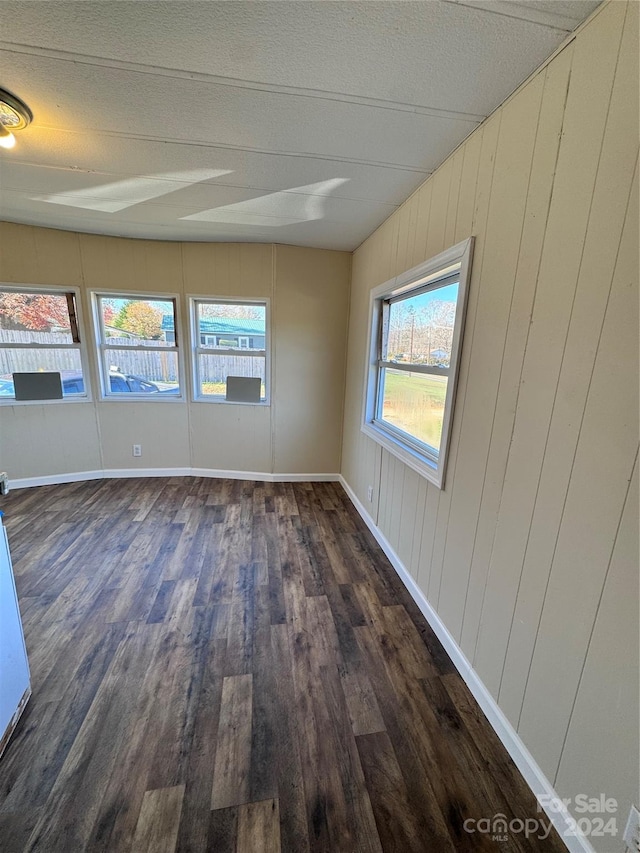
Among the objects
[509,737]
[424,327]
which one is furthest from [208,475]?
[509,737]

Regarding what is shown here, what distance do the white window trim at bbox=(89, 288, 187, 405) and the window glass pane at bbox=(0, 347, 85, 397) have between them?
0.21 m

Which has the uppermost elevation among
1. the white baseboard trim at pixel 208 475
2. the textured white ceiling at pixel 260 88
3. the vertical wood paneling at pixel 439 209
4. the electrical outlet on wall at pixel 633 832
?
the textured white ceiling at pixel 260 88

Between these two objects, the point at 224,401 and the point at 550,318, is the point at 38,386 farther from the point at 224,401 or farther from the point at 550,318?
the point at 550,318

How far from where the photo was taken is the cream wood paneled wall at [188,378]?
3223mm

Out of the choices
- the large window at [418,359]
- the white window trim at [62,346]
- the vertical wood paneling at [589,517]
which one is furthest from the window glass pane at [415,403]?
the white window trim at [62,346]

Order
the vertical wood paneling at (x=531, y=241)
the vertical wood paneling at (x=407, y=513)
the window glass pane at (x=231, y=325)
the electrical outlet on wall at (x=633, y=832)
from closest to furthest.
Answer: the electrical outlet on wall at (x=633, y=832) < the vertical wood paneling at (x=531, y=241) < the vertical wood paneling at (x=407, y=513) < the window glass pane at (x=231, y=325)

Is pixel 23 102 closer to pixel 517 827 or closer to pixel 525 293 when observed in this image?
pixel 525 293

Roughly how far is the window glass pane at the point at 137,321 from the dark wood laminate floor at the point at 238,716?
84.9 inches

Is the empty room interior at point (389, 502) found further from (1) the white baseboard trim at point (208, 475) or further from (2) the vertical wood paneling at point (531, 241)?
(1) the white baseboard trim at point (208, 475)

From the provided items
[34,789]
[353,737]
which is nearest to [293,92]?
[353,737]

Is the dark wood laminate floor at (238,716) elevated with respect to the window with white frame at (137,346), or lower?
lower

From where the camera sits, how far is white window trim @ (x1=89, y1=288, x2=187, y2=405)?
3.35 m

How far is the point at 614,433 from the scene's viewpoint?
88 cm

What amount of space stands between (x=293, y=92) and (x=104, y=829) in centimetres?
269
